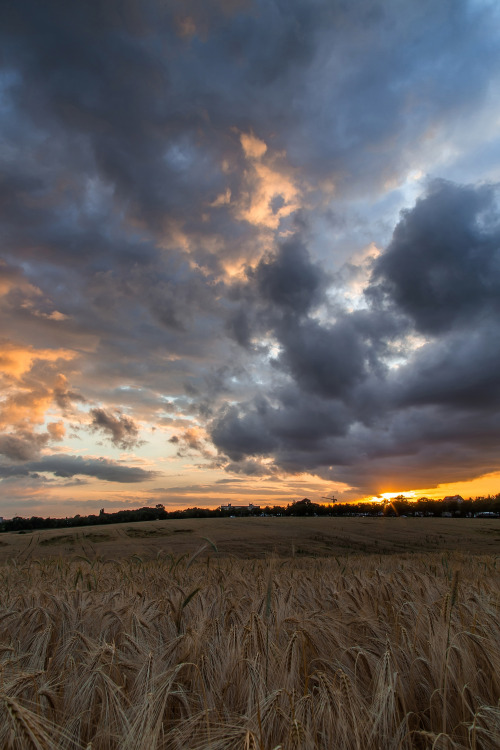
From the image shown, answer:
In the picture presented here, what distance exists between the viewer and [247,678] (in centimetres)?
225

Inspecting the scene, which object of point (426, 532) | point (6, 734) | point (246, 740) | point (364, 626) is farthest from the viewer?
point (426, 532)

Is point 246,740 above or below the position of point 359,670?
above

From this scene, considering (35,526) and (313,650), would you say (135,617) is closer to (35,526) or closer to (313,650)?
(313,650)

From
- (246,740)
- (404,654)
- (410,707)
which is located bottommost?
(410,707)

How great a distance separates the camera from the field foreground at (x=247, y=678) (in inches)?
64.9

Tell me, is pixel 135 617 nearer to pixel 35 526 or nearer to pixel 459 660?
pixel 459 660

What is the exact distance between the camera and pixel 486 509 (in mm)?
78000

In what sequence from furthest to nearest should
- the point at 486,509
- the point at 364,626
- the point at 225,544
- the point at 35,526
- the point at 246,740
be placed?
the point at 486,509
the point at 35,526
the point at 225,544
the point at 364,626
the point at 246,740

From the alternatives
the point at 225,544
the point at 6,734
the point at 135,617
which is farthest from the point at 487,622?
the point at 225,544

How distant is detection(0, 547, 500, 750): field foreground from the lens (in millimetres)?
1649

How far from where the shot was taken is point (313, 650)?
267 cm

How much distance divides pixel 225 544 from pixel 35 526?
2864cm

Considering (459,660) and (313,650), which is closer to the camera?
(459,660)

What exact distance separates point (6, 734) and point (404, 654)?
2.17 metres
